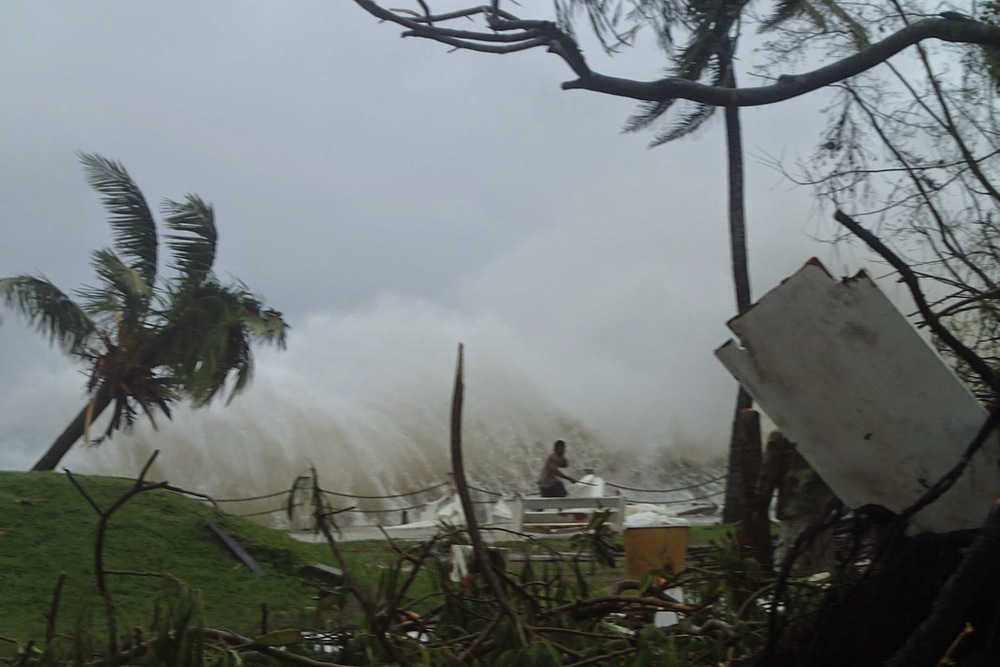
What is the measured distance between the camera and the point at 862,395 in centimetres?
207

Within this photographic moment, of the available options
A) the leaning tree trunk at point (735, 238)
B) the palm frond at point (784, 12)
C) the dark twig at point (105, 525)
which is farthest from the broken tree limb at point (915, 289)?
the leaning tree trunk at point (735, 238)

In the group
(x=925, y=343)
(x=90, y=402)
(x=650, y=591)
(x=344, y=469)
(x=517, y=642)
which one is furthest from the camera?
(x=344, y=469)

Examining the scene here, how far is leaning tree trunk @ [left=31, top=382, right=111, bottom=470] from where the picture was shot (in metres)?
18.3

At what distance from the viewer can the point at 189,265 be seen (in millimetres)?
19797

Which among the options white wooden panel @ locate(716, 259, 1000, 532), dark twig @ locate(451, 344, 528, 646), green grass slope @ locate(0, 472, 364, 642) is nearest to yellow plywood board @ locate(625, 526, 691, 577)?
dark twig @ locate(451, 344, 528, 646)

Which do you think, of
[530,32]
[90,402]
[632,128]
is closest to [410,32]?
[530,32]

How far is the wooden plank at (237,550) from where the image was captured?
10359 millimetres

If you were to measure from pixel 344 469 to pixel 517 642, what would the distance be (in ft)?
110

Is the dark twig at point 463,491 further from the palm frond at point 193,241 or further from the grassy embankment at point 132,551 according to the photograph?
the palm frond at point 193,241

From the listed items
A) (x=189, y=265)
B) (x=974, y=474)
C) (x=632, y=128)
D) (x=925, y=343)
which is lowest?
(x=974, y=474)

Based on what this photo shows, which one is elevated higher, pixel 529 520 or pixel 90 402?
pixel 90 402

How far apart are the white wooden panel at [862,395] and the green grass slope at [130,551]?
6.71 metres

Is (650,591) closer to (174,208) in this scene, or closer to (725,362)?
(725,362)

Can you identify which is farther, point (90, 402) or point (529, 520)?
point (90, 402)
